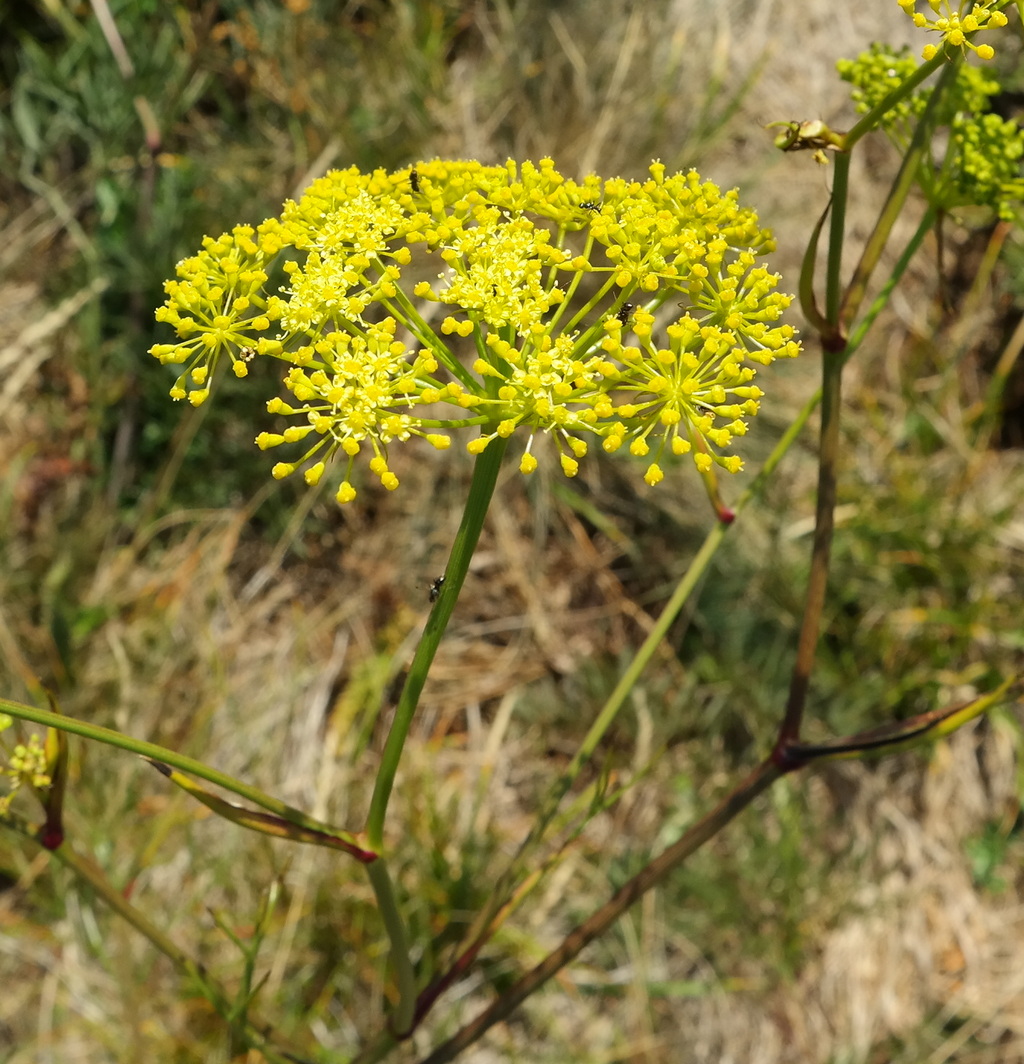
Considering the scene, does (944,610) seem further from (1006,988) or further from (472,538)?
(472,538)

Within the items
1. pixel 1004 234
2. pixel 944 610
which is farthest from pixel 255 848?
pixel 1004 234

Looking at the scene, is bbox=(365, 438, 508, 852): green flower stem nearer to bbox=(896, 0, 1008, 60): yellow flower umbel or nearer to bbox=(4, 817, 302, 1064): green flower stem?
bbox=(4, 817, 302, 1064): green flower stem

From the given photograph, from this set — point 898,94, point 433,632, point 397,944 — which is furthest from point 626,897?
point 898,94

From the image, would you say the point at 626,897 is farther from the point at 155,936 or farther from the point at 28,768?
the point at 28,768

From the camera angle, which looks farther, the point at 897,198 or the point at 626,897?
the point at 626,897

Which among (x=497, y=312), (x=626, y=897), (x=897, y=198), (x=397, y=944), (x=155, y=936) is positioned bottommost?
(x=155, y=936)

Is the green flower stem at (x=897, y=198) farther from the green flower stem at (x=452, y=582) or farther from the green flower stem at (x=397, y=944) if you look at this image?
the green flower stem at (x=397, y=944)

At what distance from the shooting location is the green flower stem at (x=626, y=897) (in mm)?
1520

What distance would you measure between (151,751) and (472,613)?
2.71 m

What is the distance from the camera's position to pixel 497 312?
1.08 meters

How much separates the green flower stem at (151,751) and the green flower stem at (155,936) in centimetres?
39

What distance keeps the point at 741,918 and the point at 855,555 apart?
139cm

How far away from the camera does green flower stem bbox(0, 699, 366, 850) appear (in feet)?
3.22

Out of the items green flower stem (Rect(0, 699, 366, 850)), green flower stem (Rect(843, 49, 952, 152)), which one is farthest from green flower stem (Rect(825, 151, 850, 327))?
green flower stem (Rect(0, 699, 366, 850))
